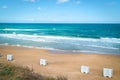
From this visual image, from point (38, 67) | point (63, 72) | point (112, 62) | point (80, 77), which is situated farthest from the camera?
point (112, 62)

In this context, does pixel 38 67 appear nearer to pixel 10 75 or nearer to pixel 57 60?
pixel 57 60

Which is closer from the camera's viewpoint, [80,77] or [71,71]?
[80,77]

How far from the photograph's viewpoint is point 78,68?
11.1 metres

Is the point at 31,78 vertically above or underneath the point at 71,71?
above

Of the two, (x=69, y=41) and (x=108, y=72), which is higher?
(x=108, y=72)

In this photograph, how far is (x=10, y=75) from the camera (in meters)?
5.40

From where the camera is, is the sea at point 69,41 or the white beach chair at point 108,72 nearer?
the white beach chair at point 108,72

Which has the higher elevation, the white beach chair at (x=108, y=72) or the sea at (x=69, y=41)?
the white beach chair at (x=108, y=72)

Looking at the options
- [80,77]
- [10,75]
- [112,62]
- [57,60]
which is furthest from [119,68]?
[10,75]

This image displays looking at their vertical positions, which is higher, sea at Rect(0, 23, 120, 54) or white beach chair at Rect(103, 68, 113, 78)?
white beach chair at Rect(103, 68, 113, 78)

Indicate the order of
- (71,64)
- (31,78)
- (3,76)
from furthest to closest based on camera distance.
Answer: (71,64), (3,76), (31,78)

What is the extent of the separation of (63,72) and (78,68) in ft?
4.34

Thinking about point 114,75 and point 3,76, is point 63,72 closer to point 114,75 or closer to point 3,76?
point 114,75

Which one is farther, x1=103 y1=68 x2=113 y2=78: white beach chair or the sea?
the sea
